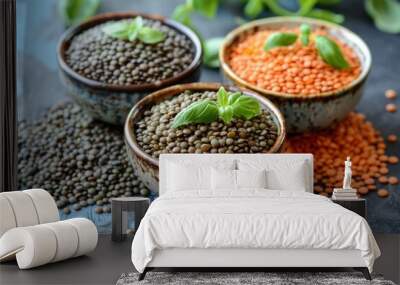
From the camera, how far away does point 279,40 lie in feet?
16.9

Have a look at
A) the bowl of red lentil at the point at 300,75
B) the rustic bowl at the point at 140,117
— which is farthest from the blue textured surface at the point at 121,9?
the rustic bowl at the point at 140,117

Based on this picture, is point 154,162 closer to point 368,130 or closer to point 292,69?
point 292,69

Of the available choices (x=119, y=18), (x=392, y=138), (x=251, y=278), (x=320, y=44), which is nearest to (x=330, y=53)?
(x=320, y=44)

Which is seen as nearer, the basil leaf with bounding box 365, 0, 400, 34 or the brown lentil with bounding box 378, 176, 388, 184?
the brown lentil with bounding box 378, 176, 388, 184

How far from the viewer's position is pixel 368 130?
5.33m

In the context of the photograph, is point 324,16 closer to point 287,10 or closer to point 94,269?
point 287,10

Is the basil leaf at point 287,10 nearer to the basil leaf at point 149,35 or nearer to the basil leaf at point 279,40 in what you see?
the basil leaf at point 279,40

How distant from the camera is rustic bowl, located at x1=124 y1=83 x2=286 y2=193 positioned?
456 centimetres

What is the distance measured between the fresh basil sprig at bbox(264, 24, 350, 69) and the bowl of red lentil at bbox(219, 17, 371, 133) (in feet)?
0.16

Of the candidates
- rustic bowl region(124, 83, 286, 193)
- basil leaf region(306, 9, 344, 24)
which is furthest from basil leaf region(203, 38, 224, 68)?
rustic bowl region(124, 83, 286, 193)

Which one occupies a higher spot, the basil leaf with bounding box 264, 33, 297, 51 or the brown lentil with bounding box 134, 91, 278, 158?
the basil leaf with bounding box 264, 33, 297, 51

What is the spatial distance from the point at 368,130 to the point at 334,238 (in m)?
1.75

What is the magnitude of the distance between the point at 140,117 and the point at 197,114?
1.37ft

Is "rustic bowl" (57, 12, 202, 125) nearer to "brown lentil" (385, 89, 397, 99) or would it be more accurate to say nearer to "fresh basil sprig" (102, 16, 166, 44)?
"fresh basil sprig" (102, 16, 166, 44)
